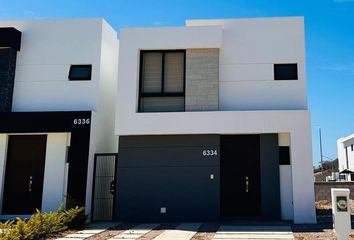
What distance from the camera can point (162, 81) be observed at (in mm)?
11914

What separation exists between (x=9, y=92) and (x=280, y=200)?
9358 mm

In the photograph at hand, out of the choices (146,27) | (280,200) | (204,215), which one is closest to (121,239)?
(204,215)

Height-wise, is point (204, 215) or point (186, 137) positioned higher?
point (186, 137)

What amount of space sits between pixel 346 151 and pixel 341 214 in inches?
989

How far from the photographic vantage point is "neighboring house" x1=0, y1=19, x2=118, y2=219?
11.5 metres

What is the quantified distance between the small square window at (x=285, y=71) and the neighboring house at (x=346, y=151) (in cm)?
1752

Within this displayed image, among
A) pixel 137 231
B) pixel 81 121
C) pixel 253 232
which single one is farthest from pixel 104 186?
pixel 253 232

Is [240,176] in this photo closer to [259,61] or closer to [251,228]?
[251,228]

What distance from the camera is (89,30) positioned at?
12578 mm

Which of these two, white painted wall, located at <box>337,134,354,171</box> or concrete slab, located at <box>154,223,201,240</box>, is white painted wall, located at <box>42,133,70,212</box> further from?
white painted wall, located at <box>337,134,354,171</box>

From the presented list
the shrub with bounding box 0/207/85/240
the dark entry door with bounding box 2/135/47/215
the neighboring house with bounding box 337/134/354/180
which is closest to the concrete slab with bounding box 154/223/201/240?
the shrub with bounding box 0/207/85/240

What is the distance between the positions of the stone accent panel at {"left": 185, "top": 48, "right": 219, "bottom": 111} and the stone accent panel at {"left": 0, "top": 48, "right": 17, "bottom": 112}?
592 cm

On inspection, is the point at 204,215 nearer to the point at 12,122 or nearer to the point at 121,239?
the point at 121,239

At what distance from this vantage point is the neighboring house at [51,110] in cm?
1151
